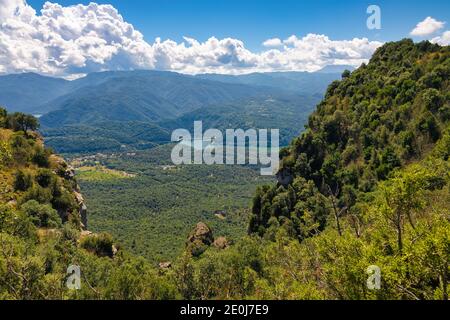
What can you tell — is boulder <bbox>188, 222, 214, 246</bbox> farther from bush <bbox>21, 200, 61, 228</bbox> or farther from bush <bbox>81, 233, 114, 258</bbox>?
bush <bbox>21, 200, 61, 228</bbox>

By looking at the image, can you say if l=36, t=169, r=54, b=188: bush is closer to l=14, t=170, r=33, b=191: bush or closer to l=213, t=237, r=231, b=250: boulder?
l=14, t=170, r=33, b=191: bush

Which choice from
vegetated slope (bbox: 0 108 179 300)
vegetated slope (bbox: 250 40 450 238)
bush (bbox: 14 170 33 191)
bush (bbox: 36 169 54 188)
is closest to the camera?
vegetated slope (bbox: 0 108 179 300)

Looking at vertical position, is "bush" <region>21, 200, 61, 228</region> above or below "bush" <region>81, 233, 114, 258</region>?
above

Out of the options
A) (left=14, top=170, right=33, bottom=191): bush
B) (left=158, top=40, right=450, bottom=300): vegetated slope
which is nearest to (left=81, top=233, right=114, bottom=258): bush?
(left=14, top=170, right=33, bottom=191): bush

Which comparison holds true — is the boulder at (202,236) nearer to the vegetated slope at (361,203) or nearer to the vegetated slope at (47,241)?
the vegetated slope at (361,203)

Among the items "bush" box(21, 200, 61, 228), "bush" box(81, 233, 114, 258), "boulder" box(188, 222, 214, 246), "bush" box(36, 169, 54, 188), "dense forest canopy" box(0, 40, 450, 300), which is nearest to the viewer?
"dense forest canopy" box(0, 40, 450, 300)

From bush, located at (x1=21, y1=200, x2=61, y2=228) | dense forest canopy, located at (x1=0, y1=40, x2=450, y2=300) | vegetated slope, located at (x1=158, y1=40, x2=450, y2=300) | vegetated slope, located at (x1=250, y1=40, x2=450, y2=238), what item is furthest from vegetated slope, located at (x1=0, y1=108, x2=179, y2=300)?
vegetated slope, located at (x1=250, y1=40, x2=450, y2=238)

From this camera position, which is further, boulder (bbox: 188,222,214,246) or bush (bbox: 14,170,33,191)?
boulder (bbox: 188,222,214,246)

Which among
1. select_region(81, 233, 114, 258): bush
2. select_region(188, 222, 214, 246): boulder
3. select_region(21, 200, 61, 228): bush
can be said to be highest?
select_region(21, 200, 61, 228): bush

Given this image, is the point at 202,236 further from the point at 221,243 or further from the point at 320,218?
the point at 320,218

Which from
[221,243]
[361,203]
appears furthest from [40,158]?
[361,203]

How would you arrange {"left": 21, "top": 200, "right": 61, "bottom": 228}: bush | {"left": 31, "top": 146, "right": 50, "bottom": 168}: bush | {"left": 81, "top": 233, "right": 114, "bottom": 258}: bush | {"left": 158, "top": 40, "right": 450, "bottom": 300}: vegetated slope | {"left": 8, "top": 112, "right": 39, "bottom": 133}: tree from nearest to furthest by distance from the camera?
{"left": 158, "top": 40, "right": 450, "bottom": 300}: vegetated slope → {"left": 21, "top": 200, "right": 61, "bottom": 228}: bush → {"left": 81, "top": 233, "right": 114, "bottom": 258}: bush → {"left": 31, "top": 146, "right": 50, "bottom": 168}: bush → {"left": 8, "top": 112, "right": 39, "bottom": 133}: tree
